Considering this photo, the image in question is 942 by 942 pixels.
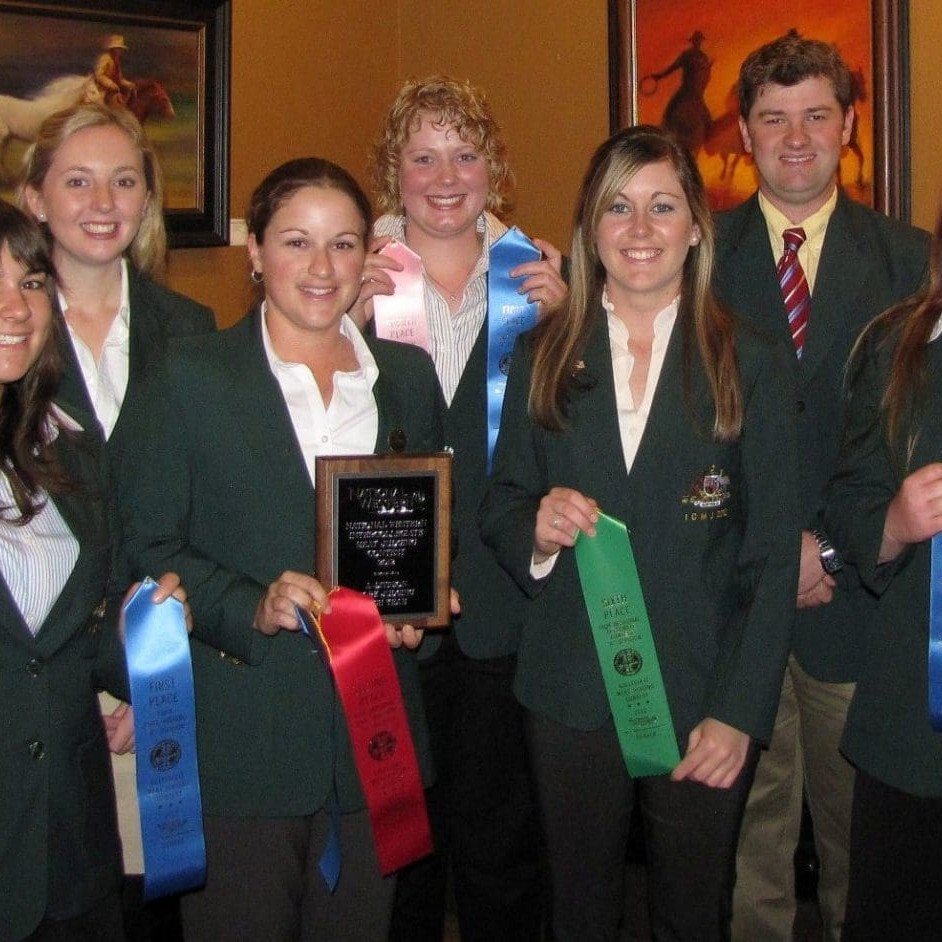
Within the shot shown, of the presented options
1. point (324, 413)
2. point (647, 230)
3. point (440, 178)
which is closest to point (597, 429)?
point (647, 230)

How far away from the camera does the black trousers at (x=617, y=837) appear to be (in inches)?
80.3

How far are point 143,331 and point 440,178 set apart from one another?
682 mm

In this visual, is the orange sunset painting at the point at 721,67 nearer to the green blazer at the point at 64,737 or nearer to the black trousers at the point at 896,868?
the black trousers at the point at 896,868

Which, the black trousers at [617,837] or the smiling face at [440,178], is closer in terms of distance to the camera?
the black trousers at [617,837]

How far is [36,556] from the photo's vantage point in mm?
1748

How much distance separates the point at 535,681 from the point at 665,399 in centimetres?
53

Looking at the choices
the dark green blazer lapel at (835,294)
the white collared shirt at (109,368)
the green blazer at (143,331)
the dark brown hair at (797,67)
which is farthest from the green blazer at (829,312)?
the white collared shirt at (109,368)

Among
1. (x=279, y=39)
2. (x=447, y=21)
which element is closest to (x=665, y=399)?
(x=279, y=39)

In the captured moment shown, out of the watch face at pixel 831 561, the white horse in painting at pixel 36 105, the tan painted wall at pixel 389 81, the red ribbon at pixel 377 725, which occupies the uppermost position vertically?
the tan painted wall at pixel 389 81

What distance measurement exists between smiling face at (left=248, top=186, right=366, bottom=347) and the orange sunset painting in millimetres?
2426

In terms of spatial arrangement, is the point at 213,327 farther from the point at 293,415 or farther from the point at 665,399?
the point at 665,399

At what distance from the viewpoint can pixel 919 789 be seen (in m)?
1.81

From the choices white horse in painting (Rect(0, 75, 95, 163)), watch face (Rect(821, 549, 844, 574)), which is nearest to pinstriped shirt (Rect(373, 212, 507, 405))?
watch face (Rect(821, 549, 844, 574))

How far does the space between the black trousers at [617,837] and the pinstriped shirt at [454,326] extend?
73cm
